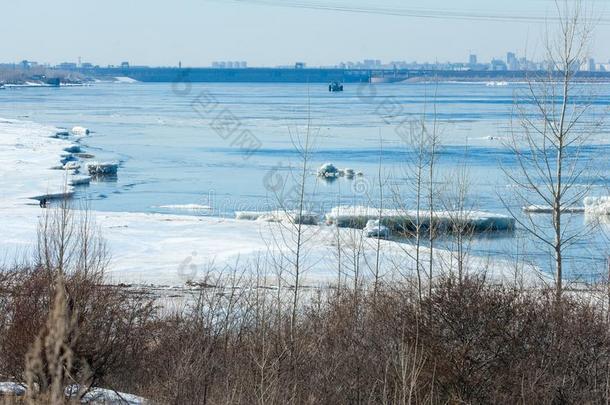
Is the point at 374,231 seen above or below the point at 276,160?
below

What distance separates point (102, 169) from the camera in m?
34.9

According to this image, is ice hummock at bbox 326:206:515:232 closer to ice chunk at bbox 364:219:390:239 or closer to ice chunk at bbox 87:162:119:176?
ice chunk at bbox 364:219:390:239

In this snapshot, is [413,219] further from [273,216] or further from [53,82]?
[53,82]

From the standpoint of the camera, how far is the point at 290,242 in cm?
2220

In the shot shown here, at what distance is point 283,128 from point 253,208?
97.0ft

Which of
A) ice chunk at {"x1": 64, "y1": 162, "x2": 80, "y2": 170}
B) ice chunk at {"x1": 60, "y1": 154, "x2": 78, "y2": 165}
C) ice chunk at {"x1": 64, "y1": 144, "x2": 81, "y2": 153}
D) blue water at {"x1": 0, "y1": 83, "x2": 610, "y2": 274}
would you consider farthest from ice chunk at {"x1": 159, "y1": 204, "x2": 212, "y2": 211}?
ice chunk at {"x1": 64, "y1": 144, "x2": 81, "y2": 153}

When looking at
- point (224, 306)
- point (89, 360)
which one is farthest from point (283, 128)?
point (89, 360)

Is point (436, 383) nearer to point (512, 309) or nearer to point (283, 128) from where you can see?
point (512, 309)

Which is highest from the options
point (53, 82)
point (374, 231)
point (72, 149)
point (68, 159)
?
point (53, 82)

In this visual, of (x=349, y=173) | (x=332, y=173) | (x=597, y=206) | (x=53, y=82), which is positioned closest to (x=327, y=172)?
(x=332, y=173)

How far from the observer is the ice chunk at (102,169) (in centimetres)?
3475

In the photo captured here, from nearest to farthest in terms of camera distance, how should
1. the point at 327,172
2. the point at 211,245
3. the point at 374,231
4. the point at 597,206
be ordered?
the point at 211,245 → the point at 374,231 → the point at 597,206 → the point at 327,172

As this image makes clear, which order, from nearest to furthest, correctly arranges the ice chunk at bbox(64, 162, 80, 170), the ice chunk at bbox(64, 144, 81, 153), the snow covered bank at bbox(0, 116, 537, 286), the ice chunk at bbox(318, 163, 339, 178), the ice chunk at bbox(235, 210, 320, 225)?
1. the snow covered bank at bbox(0, 116, 537, 286)
2. the ice chunk at bbox(235, 210, 320, 225)
3. the ice chunk at bbox(318, 163, 339, 178)
4. the ice chunk at bbox(64, 162, 80, 170)
5. the ice chunk at bbox(64, 144, 81, 153)

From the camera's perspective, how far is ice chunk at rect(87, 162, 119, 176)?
1368 inches
